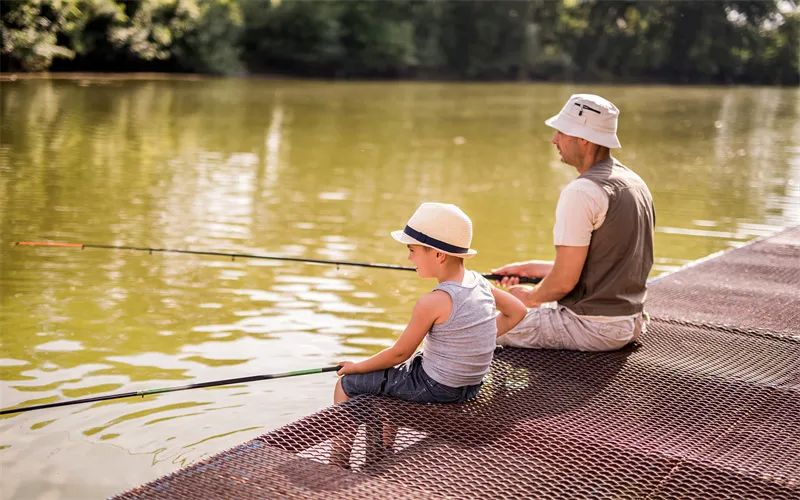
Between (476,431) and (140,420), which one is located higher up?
(476,431)

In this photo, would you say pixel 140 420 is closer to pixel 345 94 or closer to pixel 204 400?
pixel 204 400

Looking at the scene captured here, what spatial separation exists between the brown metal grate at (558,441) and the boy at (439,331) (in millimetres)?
74

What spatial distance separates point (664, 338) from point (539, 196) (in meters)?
6.57

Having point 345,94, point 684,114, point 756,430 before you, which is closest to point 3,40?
point 345,94

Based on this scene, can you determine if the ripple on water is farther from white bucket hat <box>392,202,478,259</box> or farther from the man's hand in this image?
white bucket hat <box>392,202,478,259</box>

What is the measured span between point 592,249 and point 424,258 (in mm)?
932

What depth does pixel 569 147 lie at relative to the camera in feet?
13.5

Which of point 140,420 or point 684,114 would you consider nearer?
point 140,420

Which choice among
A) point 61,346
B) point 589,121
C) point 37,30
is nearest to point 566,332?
point 589,121

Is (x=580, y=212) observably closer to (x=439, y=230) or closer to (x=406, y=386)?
(x=439, y=230)

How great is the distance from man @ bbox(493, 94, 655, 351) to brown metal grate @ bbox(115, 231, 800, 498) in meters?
0.11

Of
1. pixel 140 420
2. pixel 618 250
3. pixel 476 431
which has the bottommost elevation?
pixel 140 420

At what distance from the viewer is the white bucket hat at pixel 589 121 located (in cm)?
402

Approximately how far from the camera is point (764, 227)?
966 cm
